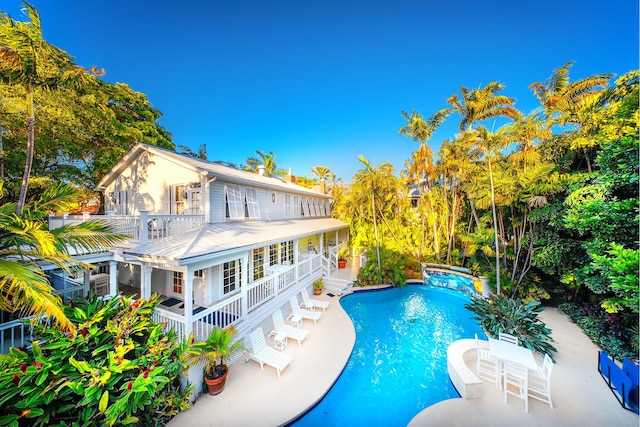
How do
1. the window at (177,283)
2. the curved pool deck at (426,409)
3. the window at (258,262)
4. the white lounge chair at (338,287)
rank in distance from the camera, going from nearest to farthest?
the curved pool deck at (426,409) → the window at (177,283) → the window at (258,262) → the white lounge chair at (338,287)

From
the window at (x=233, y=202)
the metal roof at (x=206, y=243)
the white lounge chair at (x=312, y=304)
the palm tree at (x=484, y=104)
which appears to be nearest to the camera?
the metal roof at (x=206, y=243)

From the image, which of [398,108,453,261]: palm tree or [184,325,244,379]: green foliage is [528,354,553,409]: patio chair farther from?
[398,108,453,261]: palm tree

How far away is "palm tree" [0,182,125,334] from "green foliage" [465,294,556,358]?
11793mm

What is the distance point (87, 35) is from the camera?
11539 millimetres

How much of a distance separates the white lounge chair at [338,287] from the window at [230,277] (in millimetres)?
5924

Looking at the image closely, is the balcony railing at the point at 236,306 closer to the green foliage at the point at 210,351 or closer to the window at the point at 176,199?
the green foliage at the point at 210,351

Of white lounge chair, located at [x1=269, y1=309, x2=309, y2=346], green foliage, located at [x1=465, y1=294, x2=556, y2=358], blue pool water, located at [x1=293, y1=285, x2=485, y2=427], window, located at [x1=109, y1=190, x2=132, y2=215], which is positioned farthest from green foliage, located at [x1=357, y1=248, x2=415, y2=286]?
window, located at [x1=109, y1=190, x2=132, y2=215]

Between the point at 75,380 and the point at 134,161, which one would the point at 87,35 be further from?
the point at 75,380

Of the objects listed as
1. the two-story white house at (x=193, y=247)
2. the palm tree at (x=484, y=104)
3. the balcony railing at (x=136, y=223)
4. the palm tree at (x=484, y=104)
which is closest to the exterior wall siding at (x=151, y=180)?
the two-story white house at (x=193, y=247)

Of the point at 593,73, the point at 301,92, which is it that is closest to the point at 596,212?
the point at 593,73

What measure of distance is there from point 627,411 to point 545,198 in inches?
274

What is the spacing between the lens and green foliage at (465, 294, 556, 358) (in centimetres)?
729

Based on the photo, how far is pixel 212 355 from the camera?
5672mm

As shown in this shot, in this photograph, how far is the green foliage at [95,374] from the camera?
380 cm
